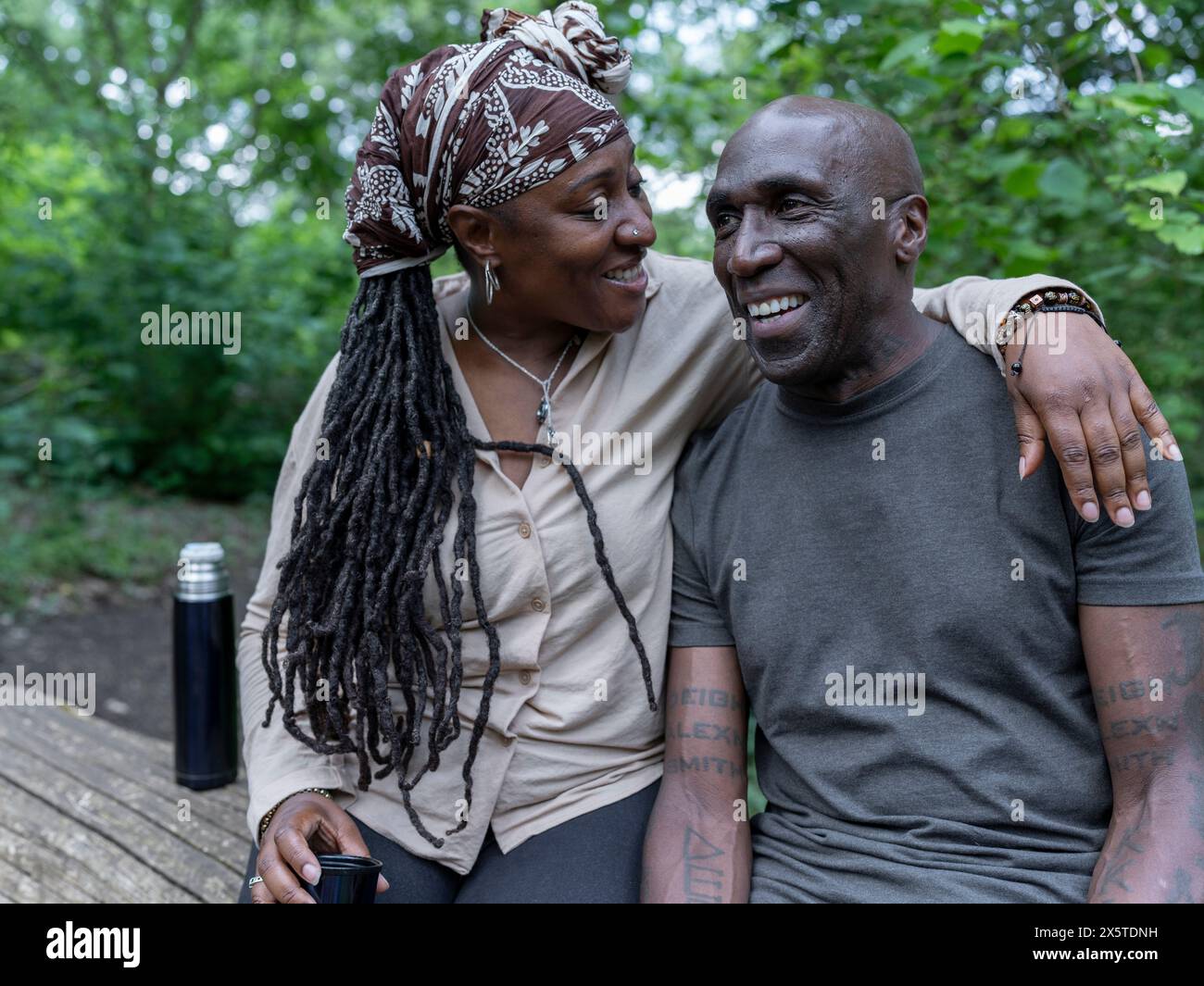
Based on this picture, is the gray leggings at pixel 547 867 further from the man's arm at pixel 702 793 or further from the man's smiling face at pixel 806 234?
the man's smiling face at pixel 806 234

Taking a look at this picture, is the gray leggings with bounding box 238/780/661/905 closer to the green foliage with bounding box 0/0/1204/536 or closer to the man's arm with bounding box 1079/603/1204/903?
the man's arm with bounding box 1079/603/1204/903

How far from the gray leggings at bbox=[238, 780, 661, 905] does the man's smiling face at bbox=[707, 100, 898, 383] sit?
90cm

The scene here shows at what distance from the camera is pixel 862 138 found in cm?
198

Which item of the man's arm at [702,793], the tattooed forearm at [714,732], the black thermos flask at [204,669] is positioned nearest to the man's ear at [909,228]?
the man's arm at [702,793]

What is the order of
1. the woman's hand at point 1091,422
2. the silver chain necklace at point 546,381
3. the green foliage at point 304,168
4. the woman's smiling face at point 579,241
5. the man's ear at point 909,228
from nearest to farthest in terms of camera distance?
the woman's hand at point 1091,422
the man's ear at point 909,228
the woman's smiling face at point 579,241
the silver chain necklace at point 546,381
the green foliage at point 304,168

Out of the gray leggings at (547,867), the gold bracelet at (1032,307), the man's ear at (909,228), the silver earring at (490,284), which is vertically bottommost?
the gray leggings at (547,867)

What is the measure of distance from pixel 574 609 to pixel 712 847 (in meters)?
0.51

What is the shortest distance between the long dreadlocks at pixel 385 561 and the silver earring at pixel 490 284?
0.46 ft

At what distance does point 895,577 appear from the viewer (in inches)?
77.6

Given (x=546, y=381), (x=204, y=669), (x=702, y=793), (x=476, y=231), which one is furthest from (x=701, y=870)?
(x=204, y=669)

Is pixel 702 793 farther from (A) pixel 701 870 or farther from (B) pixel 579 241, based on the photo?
(B) pixel 579 241

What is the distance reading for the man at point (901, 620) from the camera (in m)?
1.83
